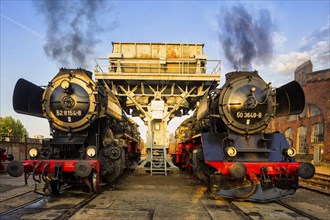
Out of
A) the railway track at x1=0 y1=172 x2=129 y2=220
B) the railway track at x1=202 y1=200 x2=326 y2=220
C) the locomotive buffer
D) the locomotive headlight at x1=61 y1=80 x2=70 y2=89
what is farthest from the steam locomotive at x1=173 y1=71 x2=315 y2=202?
the locomotive buffer

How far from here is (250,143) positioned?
8.17 meters

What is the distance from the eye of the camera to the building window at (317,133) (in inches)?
974

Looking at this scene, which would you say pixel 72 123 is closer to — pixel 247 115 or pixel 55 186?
pixel 55 186

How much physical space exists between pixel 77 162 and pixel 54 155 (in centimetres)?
127

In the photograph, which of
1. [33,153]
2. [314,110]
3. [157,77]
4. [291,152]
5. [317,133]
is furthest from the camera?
[314,110]

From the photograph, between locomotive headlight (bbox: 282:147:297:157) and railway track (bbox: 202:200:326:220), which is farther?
locomotive headlight (bbox: 282:147:297:157)

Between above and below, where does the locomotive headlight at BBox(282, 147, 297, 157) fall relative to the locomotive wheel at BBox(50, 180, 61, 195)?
above

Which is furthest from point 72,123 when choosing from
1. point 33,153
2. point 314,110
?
point 314,110

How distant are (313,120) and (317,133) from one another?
121 cm

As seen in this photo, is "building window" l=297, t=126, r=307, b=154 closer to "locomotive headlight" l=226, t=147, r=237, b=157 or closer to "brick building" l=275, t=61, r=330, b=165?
"brick building" l=275, t=61, r=330, b=165

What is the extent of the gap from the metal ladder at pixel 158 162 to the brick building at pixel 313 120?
11.8 metres

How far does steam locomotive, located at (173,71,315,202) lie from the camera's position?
7.25 m

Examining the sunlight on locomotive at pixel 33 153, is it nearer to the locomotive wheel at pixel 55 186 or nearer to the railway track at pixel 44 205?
the locomotive wheel at pixel 55 186

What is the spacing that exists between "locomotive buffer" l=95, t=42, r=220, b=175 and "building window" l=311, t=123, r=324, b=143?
12266mm
